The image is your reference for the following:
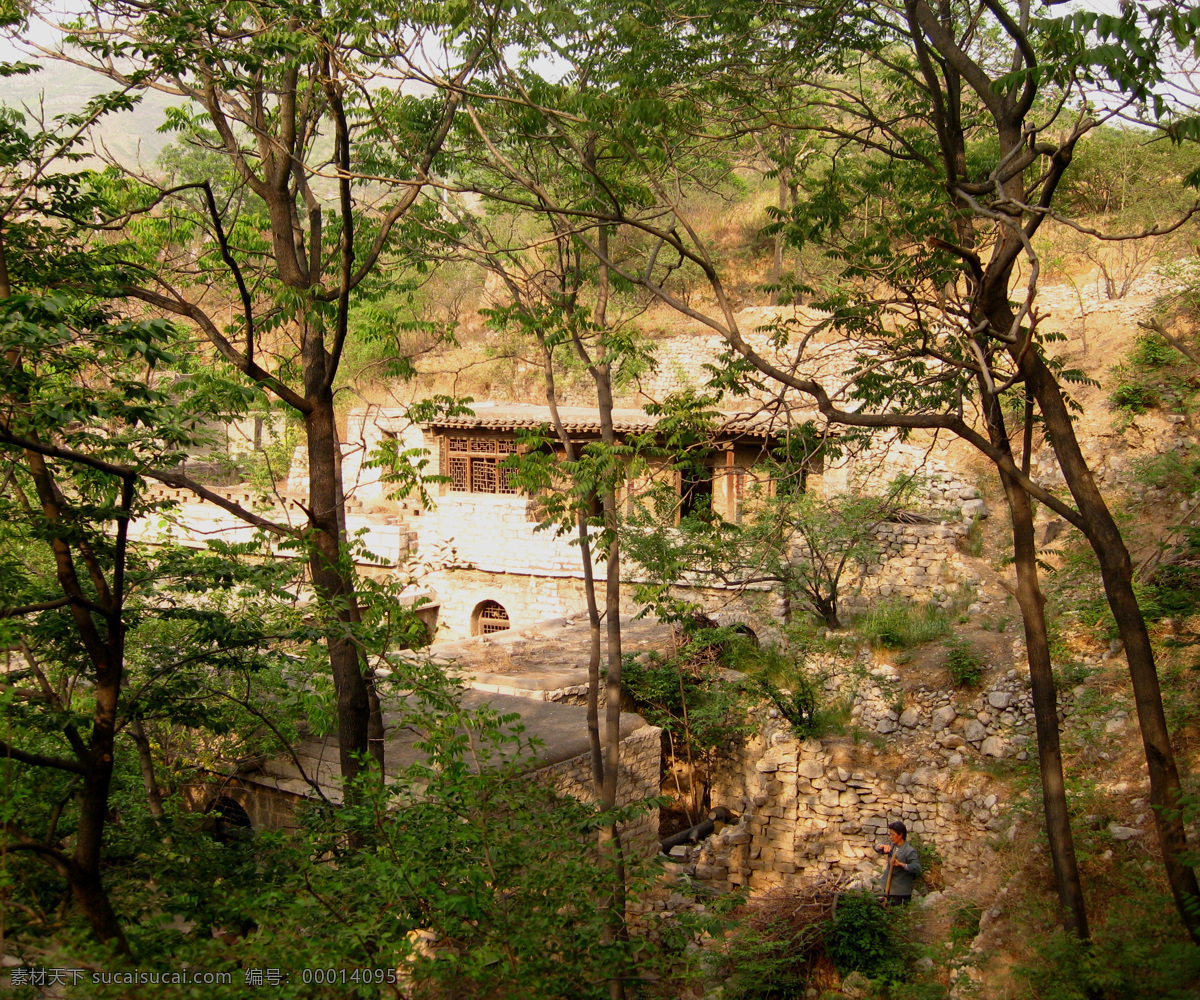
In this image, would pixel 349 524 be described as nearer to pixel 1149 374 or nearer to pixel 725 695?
pixel 725 695

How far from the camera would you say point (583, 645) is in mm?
14273

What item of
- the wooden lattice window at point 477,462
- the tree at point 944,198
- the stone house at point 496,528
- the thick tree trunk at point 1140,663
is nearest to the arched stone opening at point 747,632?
the stone house at point 496,528

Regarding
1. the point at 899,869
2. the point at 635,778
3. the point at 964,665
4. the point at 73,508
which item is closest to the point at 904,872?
the point at 899,869

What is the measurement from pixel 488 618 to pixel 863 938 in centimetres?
1123

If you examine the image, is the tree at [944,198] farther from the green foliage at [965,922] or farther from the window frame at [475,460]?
the window frame at [475,460]

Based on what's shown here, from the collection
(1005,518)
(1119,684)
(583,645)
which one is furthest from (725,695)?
(1005,518)

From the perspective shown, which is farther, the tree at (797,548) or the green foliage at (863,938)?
the tree at (797,548)

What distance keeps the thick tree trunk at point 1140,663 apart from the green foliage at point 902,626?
7.20 m

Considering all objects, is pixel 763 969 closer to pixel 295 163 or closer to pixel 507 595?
pixel 295 163

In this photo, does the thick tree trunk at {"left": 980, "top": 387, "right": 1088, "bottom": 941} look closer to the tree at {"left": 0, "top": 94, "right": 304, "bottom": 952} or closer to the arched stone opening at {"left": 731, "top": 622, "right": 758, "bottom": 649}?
the tree at {"left": 0, "top": 94, "right": 304, "bottom": 952}

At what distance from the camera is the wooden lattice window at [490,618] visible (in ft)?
58.6

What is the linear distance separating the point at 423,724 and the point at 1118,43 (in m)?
4.84

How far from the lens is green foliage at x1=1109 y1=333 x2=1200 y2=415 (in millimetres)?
13234

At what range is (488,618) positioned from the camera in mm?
18078
